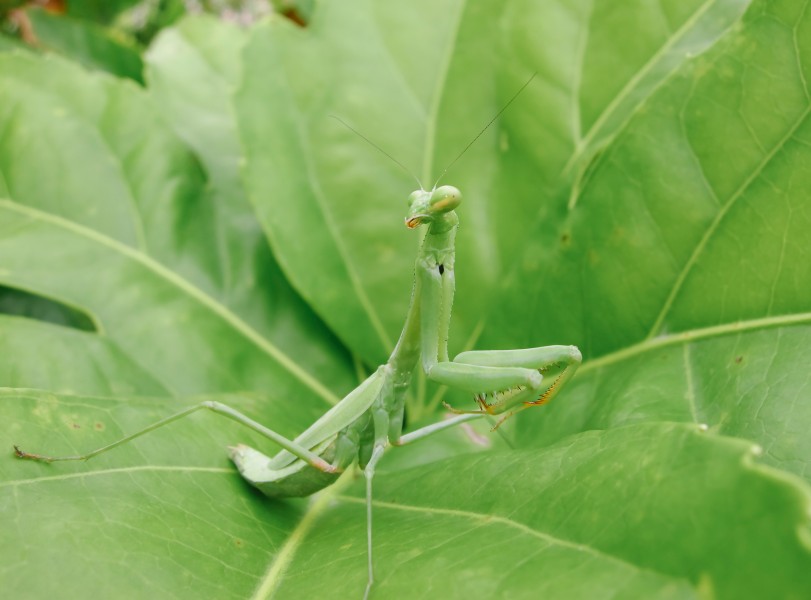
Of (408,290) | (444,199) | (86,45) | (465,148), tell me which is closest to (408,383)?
(408,290)

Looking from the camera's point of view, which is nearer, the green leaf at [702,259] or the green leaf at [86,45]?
the green leaf at [702,259]

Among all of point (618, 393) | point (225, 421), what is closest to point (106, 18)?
point (225, 421)

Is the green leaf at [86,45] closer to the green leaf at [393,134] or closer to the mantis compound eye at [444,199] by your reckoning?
the green leaf at [393,134]

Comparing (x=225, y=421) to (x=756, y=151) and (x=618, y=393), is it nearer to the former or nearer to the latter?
(x=618, y=393)

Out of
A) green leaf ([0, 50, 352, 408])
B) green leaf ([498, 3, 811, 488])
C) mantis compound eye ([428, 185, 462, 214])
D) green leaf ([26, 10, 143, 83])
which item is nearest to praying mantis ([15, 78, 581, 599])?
mantis compound eye ([428, 185, 462, 214])

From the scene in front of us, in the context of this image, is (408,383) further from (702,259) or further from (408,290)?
(702,259)

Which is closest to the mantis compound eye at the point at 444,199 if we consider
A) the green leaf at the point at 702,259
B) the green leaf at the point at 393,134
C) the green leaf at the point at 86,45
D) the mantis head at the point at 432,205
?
the mantis head at the point at 432,205
